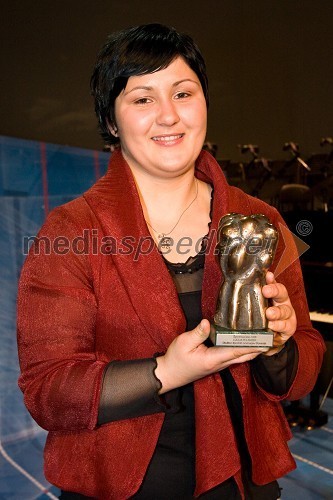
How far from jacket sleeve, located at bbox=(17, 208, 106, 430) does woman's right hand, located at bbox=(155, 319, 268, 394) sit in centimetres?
12

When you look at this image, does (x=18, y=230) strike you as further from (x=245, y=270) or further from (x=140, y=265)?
(x=245, y=270)

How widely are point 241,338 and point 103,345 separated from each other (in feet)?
0.88

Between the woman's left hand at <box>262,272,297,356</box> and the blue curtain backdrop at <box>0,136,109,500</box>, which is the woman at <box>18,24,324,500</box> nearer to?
the woman's left hand at <box>262,272,297,356</box>

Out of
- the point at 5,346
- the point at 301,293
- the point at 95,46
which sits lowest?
the point at 5,346

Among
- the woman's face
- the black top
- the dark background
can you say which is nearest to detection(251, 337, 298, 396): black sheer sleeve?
the black top

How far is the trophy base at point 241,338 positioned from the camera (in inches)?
34.1

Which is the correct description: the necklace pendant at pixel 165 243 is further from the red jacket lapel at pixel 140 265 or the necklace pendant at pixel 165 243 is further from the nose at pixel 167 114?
the nose at pixel 167 114

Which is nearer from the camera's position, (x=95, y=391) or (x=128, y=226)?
(x=95, y=391)

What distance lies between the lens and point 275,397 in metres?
1.05

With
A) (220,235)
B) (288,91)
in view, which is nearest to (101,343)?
(220,235)

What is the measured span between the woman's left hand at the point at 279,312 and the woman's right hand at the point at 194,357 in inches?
2.1

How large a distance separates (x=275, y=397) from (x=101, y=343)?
0.34 m

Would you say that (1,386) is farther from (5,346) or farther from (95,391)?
(95,391)

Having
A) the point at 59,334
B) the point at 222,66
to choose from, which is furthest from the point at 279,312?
the point at 222,66
